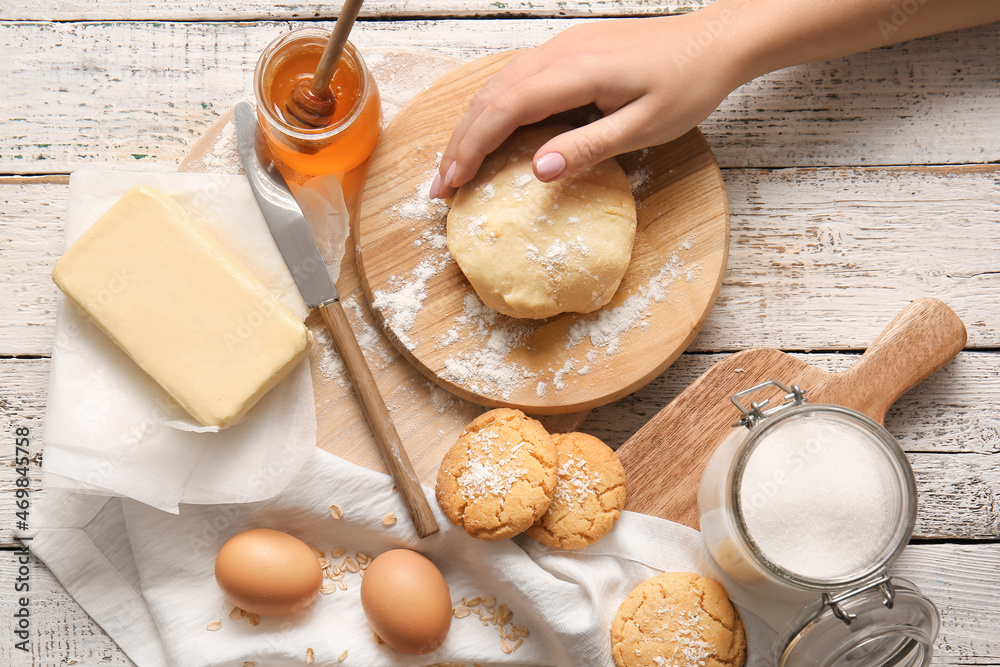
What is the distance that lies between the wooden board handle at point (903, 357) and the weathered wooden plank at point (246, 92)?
40cm

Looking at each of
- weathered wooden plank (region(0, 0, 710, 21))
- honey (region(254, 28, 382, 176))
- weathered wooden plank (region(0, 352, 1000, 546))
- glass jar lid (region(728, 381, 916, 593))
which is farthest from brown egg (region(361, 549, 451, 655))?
weathered wooden plank (region(0, 0, 710, 21))

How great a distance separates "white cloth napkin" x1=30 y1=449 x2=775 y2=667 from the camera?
1.26 meters

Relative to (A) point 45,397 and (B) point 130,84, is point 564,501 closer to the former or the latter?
(A) point 45,397

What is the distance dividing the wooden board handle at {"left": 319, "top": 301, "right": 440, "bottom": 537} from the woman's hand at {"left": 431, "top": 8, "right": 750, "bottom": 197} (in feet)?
1.13

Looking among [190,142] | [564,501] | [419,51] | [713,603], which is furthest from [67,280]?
[713,603]

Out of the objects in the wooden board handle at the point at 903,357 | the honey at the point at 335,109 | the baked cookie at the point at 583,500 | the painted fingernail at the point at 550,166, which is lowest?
the baked cookie at the point at 583,500

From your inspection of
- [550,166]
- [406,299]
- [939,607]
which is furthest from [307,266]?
[939,607]

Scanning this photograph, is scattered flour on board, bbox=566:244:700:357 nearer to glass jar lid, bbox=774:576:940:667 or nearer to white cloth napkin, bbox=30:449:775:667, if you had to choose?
white cloth napkin, bbox=30:449:775:667

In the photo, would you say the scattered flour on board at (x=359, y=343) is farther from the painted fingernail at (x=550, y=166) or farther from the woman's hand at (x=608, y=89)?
the painted fingernail at (x=550, y=166)

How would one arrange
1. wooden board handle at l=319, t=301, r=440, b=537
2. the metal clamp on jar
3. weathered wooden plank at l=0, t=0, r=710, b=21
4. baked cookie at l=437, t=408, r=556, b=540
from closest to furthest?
the metal clamp on jar
baked cookie at l=437, t=408, r=556, b=540
wooden board handle at l=319, t=301, r=440, b=537
weathered wooden plank at l=0, t=0, r=710, b=21

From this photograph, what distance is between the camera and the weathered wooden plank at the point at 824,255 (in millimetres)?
1448

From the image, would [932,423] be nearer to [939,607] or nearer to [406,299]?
[939,607]

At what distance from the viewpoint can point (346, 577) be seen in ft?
4.45

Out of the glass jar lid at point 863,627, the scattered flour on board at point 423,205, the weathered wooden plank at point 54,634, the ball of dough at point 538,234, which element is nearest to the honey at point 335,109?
the scattered flour on board at point 423,205
